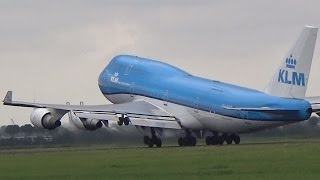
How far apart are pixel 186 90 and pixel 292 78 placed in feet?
38.8

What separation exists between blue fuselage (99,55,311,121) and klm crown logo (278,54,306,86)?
1.32 metres

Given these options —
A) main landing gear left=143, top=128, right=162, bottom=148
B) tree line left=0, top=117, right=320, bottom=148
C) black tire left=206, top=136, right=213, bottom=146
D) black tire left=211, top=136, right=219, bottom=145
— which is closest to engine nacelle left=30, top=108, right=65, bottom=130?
tree line left=0, top=117, right=320, bottom=148

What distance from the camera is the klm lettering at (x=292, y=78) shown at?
8025cm

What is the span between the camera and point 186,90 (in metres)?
89.9

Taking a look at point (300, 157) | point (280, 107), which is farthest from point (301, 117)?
point (300, 157)

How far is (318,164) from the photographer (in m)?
49.5

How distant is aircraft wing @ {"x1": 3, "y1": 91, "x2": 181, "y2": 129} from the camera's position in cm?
8788

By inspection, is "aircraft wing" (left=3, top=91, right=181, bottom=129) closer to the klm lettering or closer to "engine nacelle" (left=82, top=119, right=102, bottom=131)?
"engine nacelle" (left=82, top=119, right=102, bottom=131)

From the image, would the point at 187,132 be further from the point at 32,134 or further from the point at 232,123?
the point at 32,134

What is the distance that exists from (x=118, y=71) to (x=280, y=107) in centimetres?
2262

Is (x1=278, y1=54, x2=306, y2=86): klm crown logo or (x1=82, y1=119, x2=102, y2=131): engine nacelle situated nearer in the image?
(x1=278, y1=54, x2=306, y2=86): klm crown logo

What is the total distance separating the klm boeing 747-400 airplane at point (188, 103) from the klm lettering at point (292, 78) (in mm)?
27

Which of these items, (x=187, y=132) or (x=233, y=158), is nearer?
(x=233, y=158)

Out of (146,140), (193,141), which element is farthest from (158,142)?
(193,141)
